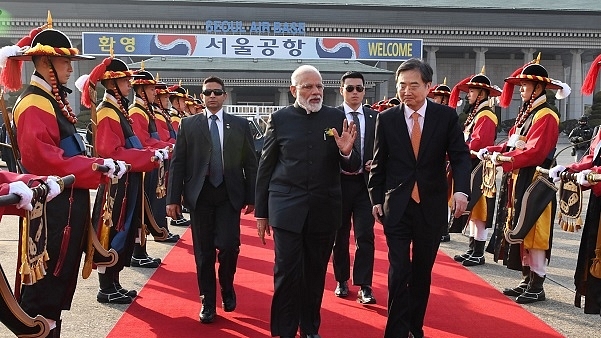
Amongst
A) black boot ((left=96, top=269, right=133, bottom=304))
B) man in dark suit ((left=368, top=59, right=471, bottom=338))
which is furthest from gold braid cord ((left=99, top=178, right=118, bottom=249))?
man in dark suit ((left=368, top=59, right=471, bottom=338))

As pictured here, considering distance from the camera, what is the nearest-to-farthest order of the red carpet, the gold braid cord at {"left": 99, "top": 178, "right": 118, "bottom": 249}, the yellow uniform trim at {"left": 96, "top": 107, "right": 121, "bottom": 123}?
A: the red carpet
the gold braid cord at {"left": 99, "top": 178, "right": 118, "bottom": 249}
the yellow uniform trim at {"left": 96, "top": 107, "right": 121, "bottom": 123}

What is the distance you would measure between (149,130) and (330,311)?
3139 millimetres

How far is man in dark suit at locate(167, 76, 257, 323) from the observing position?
4.87 metres

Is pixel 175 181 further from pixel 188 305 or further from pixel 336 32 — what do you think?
pixel 336 32

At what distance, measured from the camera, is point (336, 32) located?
133 ft

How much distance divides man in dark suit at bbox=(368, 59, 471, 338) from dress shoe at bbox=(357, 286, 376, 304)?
3.77 ft

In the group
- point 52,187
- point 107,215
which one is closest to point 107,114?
point 107,215

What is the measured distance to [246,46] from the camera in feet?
112

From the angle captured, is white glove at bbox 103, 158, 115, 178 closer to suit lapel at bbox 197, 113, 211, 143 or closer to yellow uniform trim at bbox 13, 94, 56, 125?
yellow uniform trim at bbox 13, 94, 56, 125

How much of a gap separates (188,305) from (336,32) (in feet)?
122

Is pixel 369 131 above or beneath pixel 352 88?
beneath

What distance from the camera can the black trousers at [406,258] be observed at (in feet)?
13.3

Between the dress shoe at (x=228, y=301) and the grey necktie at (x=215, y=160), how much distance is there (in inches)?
38.7

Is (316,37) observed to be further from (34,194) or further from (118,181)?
(34,194)
